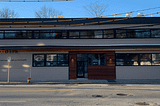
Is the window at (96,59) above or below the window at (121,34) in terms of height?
below

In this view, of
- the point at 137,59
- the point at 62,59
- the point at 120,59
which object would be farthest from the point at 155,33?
the point at 62,59

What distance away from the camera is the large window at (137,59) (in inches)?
930

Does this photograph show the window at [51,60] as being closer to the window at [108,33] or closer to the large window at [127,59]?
the window at [108,33]

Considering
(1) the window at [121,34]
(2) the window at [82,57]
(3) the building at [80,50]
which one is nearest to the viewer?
(3) the building at [80,50]

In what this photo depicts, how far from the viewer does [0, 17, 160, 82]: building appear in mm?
23547

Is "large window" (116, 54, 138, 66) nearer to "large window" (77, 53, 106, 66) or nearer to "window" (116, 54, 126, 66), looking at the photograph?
"window" (116, 54, 126, 66)

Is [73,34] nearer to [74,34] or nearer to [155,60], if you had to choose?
[74,34]

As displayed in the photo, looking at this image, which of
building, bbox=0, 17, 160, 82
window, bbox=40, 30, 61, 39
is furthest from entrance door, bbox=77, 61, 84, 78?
window, bbox=40, 30, 61, 39

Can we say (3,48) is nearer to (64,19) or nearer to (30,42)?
(30,42)

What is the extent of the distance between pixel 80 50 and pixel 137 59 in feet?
24.7

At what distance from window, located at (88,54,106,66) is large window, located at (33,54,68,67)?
319 cm

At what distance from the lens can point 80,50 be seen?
77.3 ft

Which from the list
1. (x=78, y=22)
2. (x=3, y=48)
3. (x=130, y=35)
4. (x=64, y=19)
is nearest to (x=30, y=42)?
(x=3, y=48)

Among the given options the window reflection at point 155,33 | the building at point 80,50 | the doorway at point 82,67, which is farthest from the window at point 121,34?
the doorway at point 82,67
